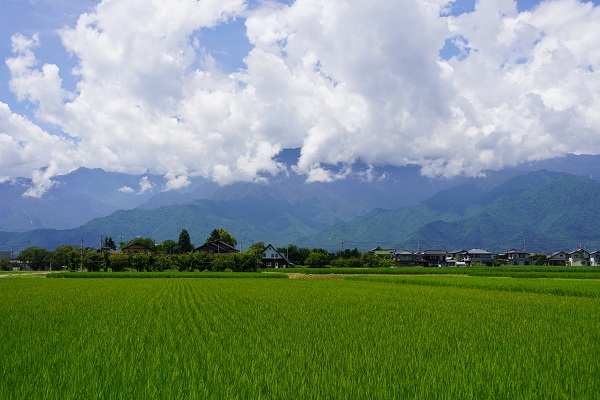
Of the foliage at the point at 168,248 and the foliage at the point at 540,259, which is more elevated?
the foliage at the point at 168,248

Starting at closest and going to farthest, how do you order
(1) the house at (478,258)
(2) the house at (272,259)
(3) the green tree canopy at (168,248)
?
(2) the house at (272,259)
(3) the green tree canopy at (168,248)
(1) the house at (478,258)

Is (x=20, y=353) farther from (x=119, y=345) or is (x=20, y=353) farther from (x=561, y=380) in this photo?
(x=561, y=380)

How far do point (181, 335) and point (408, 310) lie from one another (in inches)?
391

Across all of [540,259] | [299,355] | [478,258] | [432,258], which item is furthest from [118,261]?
[540,259]

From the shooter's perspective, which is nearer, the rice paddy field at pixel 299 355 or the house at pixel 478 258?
the rice paddy field at pixel 299 355

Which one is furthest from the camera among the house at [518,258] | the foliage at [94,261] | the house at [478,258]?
the house at [478,258]

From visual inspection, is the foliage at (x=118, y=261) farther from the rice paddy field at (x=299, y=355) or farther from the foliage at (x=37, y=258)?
the rice paddy field at (x=299, y=355)

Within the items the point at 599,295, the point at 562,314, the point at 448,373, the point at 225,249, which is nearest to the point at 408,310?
the point at 562,314

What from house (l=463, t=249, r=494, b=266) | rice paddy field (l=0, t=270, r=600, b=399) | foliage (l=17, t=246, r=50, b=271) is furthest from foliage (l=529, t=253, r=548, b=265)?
rice paddy field (l=0, t=270, r=600, b=399)

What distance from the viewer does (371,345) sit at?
11.0 m

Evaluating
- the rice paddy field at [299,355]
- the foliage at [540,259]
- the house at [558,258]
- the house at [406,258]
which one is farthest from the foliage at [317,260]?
the rice paddy field at [299,355]

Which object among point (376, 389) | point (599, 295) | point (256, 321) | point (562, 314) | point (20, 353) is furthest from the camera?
point (599, 295)

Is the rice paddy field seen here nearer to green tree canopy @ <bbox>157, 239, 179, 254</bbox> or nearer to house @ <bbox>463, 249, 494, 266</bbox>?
green tree canopy @ <bbox>157, 239, 179, 254</bbox>

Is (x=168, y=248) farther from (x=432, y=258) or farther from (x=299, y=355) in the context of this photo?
(x=299, y=355)
